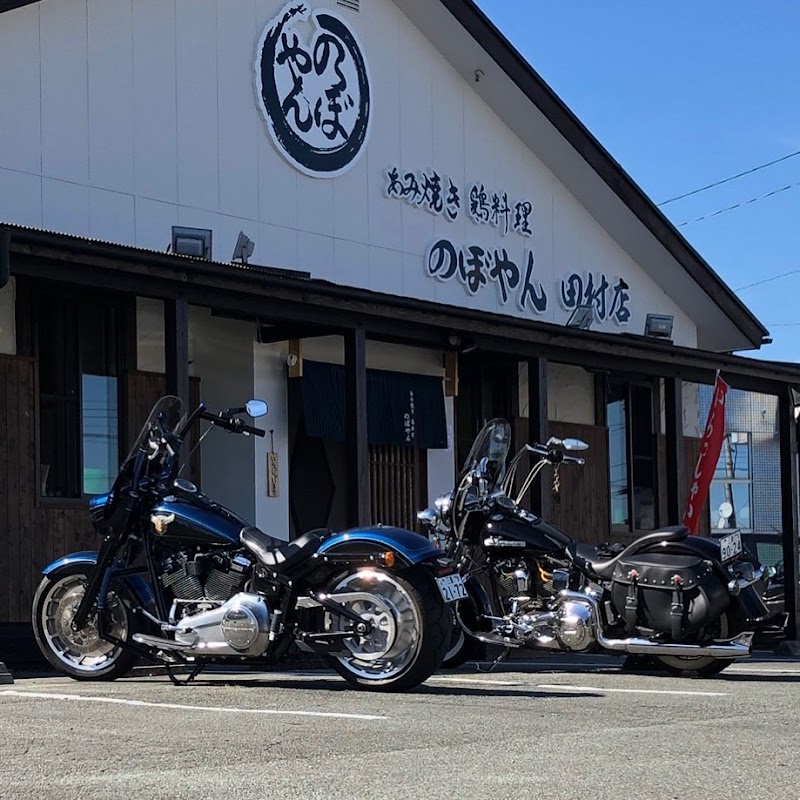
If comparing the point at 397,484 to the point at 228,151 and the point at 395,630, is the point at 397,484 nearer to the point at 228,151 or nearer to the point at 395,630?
the point at 228,151

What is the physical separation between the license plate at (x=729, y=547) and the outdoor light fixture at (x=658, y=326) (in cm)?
858

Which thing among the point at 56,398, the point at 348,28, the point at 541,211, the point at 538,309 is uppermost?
the point at 348,28

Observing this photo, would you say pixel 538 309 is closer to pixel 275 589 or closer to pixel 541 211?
pixel 541 211

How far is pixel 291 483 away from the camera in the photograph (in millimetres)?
15531

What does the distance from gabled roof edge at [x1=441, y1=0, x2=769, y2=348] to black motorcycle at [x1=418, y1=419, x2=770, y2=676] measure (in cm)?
727

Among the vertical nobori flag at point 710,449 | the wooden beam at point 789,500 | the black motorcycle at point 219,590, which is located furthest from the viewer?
the vertical nobori flag at point 710,449

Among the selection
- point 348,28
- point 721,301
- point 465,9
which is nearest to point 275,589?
point 348,28

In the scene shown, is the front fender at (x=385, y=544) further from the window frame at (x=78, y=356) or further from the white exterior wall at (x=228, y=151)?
the white exterior wall at (x=228, y=151)

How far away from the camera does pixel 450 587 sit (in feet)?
27.7

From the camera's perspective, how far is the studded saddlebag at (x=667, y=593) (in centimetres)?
984

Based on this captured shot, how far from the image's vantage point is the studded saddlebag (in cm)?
984

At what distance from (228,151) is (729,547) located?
21.6ft

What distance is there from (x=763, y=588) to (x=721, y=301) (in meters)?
10.0

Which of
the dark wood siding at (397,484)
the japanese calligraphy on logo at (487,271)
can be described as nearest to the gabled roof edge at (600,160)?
the japanese calligraphy on logo at (487,271)
